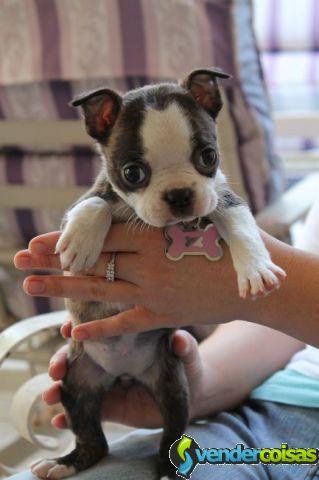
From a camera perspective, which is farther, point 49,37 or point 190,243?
point 49,37

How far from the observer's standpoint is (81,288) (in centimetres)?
106

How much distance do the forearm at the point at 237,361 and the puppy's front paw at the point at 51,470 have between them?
0.87 feet

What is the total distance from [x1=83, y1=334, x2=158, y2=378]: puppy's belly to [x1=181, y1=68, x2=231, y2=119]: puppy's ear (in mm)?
424


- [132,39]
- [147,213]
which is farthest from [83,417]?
[132,39]

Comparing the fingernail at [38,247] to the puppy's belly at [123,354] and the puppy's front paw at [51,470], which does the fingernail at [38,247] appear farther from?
the puppy's front paw at [51,470]

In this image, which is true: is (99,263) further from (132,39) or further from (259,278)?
(132,39)

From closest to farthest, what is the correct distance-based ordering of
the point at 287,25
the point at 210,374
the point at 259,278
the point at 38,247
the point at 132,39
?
the point at 259,278 < the point at 38,247 < the point at 210,374 < the point at 132,39 < the point at 287,25

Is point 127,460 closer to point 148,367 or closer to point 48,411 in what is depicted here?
point 148,367

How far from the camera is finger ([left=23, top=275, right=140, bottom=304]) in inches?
41.6

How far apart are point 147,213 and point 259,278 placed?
19 centimetres

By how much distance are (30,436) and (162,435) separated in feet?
1.15

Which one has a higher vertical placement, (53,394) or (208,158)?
(208,158)

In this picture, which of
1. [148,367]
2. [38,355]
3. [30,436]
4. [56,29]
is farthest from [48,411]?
[56,29]

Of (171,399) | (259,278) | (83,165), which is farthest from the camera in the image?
(83,165)
